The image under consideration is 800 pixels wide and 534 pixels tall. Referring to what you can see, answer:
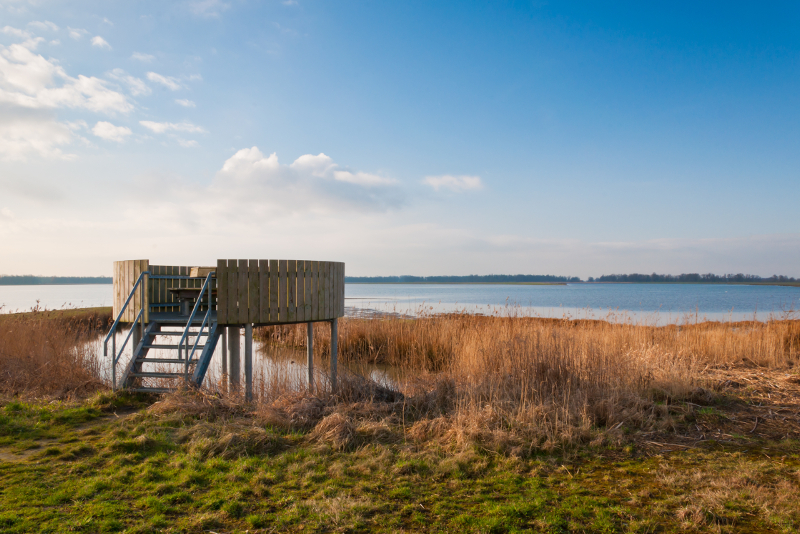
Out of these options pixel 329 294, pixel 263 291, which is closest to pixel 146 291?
pixel 263 291

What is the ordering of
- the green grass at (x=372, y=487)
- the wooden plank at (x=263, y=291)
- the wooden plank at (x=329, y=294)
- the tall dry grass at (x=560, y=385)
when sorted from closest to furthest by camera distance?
the green grass at (x=372, y=487) < the tall dry grass at (x=560, y=385) < the wooden plank at (x=263, y=291) < the wooden plank at (x=329, y=294)

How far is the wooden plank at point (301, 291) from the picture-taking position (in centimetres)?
763

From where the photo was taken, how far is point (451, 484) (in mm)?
3775

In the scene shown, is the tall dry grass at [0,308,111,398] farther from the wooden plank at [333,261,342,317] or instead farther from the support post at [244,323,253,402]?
the wooden plank at [333,261,342,317]

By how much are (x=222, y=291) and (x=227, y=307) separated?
26 centimetres

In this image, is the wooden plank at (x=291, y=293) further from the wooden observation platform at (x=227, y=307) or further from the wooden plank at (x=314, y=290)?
the wooden plank at (x=314, y=290)

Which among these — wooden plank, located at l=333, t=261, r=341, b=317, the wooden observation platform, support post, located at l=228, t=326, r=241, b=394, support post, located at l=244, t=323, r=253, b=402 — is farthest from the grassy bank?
wooden plank, located at l=333, t=261, r=341, b=317

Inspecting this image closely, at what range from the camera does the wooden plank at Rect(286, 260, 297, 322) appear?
295 inches

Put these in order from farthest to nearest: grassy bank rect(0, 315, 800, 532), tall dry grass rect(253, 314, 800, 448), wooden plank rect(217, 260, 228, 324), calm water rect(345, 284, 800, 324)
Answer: calm water rect(345, 284, 800, 324) → wooden plank rect(217, 260, 228, 324) → tall dry grass rect(253, 314, 800, 448) → grassy bank rect(0, 315, 800, 532)

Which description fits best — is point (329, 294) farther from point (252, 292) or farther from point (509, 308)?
point (509, 308)

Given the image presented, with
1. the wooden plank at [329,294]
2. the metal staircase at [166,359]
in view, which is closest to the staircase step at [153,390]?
the metal staircase at [166,359]

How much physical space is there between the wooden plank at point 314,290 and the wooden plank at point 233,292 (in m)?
1.31

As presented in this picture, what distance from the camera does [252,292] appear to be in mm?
7141

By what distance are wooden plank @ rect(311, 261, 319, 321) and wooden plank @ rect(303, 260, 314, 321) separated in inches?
2.0
